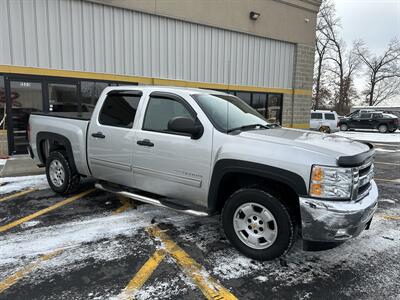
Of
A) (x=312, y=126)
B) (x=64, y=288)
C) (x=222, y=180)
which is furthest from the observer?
(x=312, y=126)

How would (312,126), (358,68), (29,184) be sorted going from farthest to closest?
1. (358,68)
2. (312,126)
3. (29,184)

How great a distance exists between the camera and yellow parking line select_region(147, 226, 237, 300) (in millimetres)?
3033

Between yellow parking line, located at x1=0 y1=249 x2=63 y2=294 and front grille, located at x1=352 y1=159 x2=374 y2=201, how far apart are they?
11.1 feet

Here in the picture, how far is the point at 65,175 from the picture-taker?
224 inches

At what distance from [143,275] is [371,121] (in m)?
29.9

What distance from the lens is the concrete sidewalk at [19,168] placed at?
7949 millimetres

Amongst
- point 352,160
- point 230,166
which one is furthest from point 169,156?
point 352,160

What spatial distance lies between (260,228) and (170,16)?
421 inches

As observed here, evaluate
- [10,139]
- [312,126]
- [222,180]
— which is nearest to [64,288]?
[222,180]

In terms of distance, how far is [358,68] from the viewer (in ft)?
200

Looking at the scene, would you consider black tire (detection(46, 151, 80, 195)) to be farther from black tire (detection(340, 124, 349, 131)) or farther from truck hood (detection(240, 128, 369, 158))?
black tire (detection(340, 124, 349, 131))

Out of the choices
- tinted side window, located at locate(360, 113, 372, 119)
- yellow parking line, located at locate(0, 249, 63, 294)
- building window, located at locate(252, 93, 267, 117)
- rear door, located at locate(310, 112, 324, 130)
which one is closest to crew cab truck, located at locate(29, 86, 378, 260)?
yellow parking line, located at locate(0, 249, 63, 294)

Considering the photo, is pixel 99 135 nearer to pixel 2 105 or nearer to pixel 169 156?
pixel 169 156

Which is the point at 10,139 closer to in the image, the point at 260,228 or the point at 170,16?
the point at 170,16
